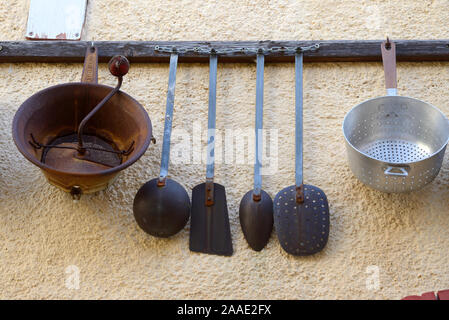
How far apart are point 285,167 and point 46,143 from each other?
909 mm

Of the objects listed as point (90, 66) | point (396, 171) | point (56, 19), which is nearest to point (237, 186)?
point (396, 171)

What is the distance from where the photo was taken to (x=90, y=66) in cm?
241

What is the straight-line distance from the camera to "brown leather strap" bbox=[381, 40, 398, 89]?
2.30m

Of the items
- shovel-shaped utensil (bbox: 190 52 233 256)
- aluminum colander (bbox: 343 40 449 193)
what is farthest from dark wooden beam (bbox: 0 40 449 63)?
shovel-shaped utensil (bbox: 190 52 233 256)

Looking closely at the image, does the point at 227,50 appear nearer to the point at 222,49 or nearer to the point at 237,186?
the point at 222,49

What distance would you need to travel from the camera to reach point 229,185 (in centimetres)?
232

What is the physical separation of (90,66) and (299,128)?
34.1 inches

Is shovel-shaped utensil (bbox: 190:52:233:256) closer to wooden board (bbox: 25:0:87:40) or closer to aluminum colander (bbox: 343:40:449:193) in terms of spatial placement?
aluminum colander (bbox: 343:40:449:193)

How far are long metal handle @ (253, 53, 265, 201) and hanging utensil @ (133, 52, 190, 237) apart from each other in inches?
10.3

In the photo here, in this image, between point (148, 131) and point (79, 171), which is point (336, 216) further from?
point (79, 171)

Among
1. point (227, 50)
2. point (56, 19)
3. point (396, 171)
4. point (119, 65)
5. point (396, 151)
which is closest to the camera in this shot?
point (396, 171)

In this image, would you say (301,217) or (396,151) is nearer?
(301,217)

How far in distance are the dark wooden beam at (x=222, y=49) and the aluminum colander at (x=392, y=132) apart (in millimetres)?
145

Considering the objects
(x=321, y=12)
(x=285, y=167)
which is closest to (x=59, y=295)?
(x=285, y=167)
